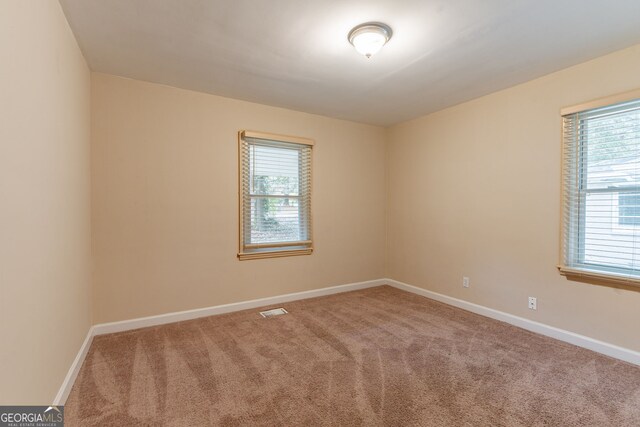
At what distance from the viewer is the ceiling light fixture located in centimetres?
217

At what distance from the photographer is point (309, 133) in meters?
4.23

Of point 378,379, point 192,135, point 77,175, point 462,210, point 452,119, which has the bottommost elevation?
point 378,379

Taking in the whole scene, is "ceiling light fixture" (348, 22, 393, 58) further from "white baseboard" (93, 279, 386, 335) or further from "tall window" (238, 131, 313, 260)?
"white baseboard" (93, 279, 386, 335)

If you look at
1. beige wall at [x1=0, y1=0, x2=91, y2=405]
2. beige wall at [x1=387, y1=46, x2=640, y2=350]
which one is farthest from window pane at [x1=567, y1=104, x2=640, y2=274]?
beige wall at [x1=0, y1=0, x2=91, y2=405]

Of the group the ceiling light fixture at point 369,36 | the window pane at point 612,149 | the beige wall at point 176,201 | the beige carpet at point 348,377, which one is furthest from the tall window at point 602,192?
the beige wall at point 176,201

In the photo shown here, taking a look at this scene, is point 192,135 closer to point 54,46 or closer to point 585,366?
point 54,46

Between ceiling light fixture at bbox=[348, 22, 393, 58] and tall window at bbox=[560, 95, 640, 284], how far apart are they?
1931 millimetres

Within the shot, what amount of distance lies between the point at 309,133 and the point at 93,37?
250 cm

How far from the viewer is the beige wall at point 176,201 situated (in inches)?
119

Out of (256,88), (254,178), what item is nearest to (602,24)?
(256,88)

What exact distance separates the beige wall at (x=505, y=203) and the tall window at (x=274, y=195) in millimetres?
1591

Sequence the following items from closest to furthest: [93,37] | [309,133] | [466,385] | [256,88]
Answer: [466,385] → [93,37] → [256,88] → [309,133]

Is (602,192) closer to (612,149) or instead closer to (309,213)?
(612,149)

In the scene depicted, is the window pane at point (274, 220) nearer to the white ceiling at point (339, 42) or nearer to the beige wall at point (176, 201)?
the beige wall at point (176, 201)
